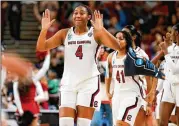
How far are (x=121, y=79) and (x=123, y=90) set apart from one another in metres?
0.23

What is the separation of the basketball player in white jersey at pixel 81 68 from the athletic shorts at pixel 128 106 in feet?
2.99

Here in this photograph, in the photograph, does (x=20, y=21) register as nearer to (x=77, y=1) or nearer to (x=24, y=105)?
(x=77, y=1)

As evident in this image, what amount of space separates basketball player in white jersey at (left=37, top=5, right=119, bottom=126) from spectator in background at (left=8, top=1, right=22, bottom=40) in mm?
10837

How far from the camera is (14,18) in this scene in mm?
21562

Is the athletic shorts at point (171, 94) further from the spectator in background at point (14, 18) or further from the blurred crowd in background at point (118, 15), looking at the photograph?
the spectator in background at point (14, 18)

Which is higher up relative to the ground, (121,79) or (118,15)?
(118,15)

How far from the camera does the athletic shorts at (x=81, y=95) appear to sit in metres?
10.4

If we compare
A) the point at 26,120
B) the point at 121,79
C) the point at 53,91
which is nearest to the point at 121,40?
the point at 121,79

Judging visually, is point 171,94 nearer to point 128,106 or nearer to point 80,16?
point 128,106

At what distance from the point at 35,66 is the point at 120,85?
803 centimetres

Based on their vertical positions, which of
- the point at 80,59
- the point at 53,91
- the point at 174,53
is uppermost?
the point at 174,53

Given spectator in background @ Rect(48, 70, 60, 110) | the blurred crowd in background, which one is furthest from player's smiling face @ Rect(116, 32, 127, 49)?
the blurred crowd in background

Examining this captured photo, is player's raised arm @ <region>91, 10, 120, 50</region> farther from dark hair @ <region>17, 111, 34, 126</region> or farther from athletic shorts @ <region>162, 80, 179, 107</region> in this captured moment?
athletic shorts @ <region>162, 80, 179, 107</region>

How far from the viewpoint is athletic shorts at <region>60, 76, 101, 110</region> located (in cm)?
1041
